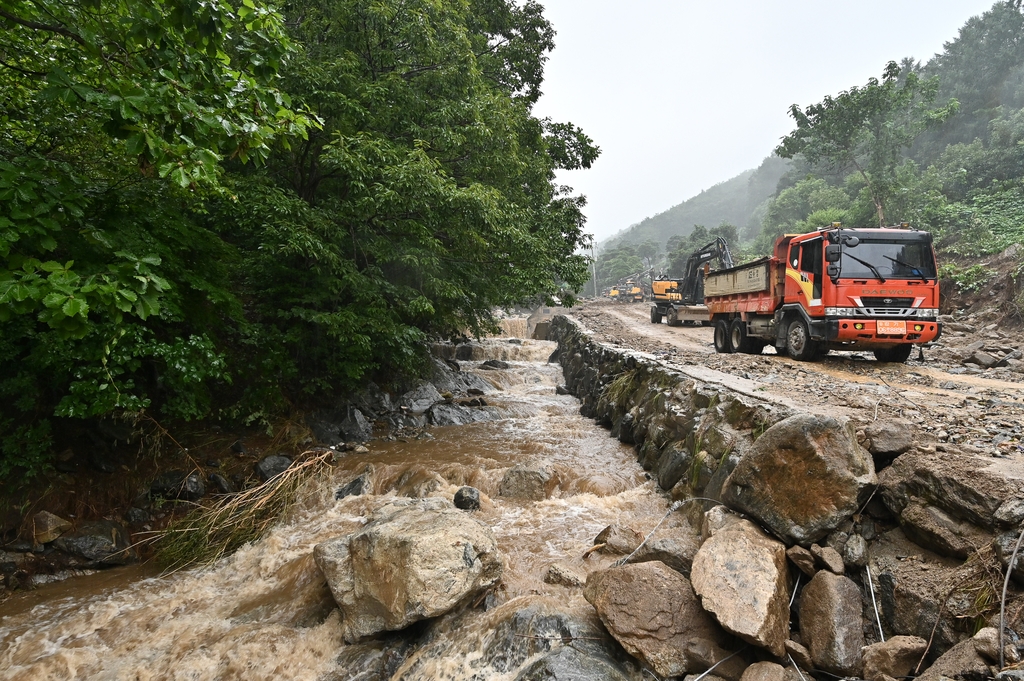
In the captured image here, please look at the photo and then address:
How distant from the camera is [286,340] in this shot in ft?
22.7

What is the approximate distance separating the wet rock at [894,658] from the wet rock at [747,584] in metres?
0.43

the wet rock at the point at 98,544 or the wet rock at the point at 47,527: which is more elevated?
the wet rock at the point at 47,527

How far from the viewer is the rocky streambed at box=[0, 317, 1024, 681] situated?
9.41 ft

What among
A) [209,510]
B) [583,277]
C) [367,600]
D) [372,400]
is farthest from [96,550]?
[583,277]

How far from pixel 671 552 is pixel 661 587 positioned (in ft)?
1.66

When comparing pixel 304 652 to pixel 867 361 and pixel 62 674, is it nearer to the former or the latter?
pixel 62 674

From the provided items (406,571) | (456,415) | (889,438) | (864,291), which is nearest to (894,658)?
(889,438)

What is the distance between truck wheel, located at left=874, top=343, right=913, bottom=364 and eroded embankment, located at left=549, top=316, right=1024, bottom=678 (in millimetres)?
5790

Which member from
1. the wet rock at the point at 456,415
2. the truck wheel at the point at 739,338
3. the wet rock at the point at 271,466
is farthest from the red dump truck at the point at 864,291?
the wet rock at the point at 271,466

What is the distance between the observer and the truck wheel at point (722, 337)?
12383 mm

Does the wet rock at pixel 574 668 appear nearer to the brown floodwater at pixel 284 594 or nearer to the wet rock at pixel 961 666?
the brown floodwater at pixel 284 594

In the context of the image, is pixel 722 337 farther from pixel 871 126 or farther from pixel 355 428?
pixel 871 126

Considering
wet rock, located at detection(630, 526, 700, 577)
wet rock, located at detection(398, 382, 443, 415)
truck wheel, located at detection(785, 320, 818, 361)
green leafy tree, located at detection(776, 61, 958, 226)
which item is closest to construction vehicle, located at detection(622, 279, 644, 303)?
green leafy tree, located at detection(776, 61, 958, 226)

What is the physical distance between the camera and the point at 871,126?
26172mm
